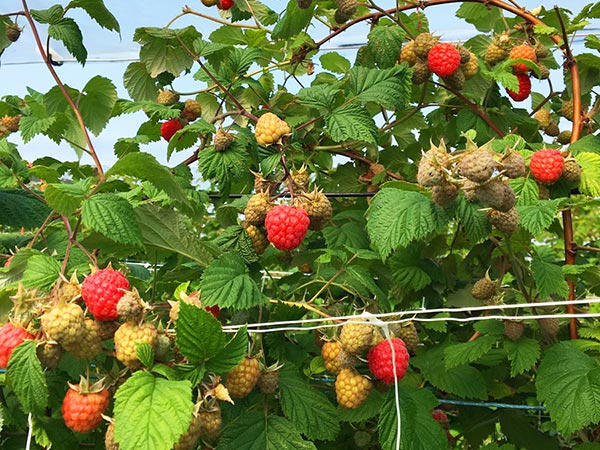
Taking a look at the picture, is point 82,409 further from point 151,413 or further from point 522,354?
point 522,354

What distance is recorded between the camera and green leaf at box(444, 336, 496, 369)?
4.85 ft

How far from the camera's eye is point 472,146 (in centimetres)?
116

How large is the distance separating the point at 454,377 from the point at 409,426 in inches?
13.6

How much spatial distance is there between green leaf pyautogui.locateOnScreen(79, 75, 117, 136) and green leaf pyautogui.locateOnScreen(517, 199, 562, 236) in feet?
4.25

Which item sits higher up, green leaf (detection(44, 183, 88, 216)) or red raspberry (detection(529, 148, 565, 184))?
green leaf (detection(44, 183, 88, 216))

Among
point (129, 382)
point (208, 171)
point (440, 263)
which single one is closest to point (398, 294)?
point (440, 263)

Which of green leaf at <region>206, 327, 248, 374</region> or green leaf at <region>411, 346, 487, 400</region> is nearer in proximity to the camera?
green leaf at <region>206, 327, 248, 374</region>

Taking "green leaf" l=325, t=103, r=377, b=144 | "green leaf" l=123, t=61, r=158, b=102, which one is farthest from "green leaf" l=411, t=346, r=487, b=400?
"green leaf" l=123, t=61, r=158, b=102

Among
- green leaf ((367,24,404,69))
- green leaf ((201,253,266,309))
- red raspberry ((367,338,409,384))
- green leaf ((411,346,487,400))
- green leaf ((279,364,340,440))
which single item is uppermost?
green leaf ((367,24,404,69))

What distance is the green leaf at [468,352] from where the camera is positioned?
4.85 feet

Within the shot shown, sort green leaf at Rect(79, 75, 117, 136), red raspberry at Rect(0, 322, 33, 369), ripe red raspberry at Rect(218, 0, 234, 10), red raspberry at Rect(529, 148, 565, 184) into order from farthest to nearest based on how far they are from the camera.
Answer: ripe red raspberry at Rect(218, 0, 234, 10) → green leaf at Rect(79, 75, 117, 136) → red raspberry at Rect(529, 148, 565, 184) → red raspberry at Rect(0, 322, 33, 369)

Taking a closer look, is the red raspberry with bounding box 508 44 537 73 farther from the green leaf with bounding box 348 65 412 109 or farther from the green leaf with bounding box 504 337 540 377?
the green leaf with bounding box 504 337 540 377

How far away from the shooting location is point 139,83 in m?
2.20

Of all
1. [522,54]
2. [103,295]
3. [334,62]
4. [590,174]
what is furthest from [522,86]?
[103,295]
